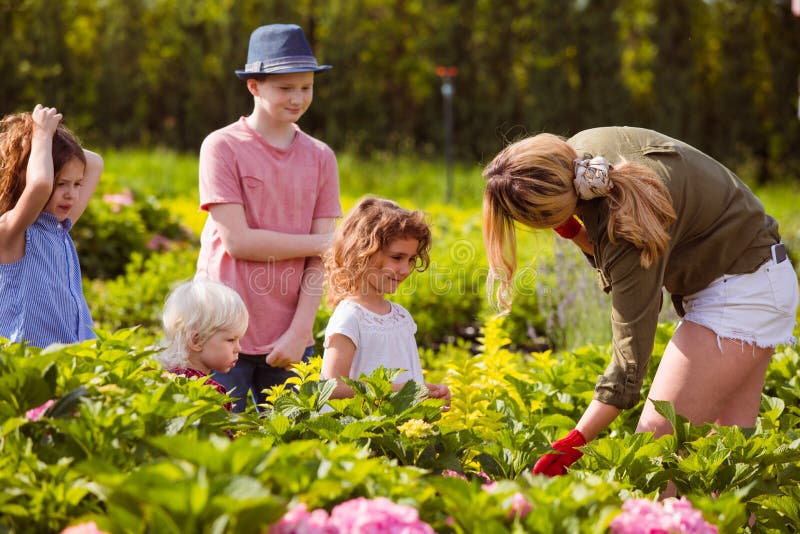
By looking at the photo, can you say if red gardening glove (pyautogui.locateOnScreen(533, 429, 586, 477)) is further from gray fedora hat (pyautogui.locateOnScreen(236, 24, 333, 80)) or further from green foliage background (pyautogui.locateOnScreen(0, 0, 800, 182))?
green foliage background (pyautogui.locateOnScreen(0, 0, 800, 182))

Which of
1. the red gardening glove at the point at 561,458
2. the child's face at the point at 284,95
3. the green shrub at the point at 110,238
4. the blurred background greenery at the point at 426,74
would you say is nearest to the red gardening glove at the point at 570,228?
the red gardening glove at the point at 561,458

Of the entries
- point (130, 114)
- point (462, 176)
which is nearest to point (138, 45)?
point (130, 114)

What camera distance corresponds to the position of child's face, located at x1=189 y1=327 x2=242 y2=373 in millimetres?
3047

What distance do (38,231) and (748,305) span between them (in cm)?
228

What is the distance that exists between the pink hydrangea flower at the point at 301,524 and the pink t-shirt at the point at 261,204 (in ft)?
5.79

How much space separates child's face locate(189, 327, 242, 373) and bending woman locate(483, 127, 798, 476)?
88 cm

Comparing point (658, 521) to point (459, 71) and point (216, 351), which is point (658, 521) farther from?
point (459, 71)

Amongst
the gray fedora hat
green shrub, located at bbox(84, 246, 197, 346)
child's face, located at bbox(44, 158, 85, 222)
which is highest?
the gray fedora hat

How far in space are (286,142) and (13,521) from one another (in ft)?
6.41

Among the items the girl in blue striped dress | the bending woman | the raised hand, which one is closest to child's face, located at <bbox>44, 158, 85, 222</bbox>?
the girl in blue striped dress

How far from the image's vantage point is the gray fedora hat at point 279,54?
11.0 ft

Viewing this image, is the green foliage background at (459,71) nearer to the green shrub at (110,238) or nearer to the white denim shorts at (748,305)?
the green shrub at (110,238)

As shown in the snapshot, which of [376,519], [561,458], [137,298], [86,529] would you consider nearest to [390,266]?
[561,458]

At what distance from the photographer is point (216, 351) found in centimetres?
305
